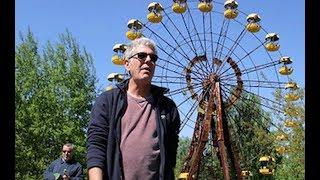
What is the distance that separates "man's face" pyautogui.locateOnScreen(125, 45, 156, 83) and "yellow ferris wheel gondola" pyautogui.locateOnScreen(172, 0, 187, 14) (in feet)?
42.4

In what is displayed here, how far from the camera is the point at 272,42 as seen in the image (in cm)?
1583

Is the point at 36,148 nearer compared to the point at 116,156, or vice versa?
the point at 116,156

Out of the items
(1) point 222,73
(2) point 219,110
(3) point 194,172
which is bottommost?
(3) point 194,172

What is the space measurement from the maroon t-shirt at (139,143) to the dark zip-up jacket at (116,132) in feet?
0.08

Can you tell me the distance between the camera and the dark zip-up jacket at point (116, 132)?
2.50 metres

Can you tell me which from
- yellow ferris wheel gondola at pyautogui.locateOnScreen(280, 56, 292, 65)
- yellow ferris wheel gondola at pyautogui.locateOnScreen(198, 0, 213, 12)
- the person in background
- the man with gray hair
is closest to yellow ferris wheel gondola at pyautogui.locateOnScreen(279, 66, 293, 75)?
yellow ferris wheel gondola at pyautogui.locateOnScreen(280, 56, 292, 65)

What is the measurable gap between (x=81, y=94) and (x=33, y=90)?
8.05 feet

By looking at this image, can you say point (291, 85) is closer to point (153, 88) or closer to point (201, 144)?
point (201, 144)

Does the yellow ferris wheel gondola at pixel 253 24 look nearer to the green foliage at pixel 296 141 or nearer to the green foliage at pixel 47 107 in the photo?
the green foliage at pixel 296 141

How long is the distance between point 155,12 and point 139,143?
13.1 meters

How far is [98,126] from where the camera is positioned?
2.58m

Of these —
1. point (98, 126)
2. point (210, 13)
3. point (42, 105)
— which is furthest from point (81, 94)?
point (98, 126)

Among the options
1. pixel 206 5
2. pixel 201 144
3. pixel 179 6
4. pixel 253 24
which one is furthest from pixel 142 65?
pixel 253 24
